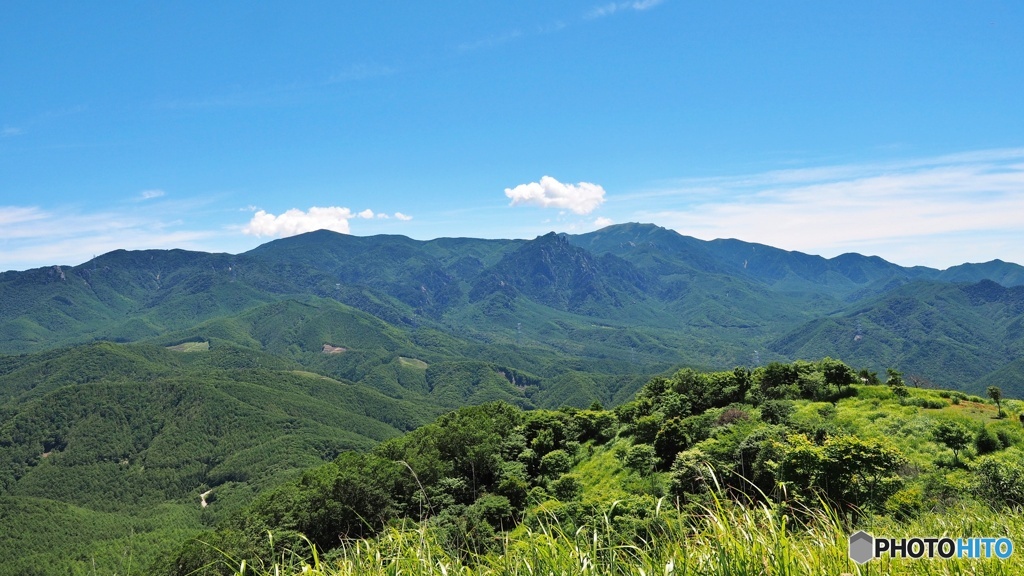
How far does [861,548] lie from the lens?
561 centimetres

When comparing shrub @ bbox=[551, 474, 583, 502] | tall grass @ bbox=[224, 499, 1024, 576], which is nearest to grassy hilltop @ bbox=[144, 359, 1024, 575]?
tall grass @ bbox=[224, 499, 1024, 576]

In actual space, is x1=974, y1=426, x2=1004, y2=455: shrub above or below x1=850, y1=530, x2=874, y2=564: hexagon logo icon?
below

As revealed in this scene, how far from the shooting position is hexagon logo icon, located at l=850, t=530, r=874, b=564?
5508 millimetres

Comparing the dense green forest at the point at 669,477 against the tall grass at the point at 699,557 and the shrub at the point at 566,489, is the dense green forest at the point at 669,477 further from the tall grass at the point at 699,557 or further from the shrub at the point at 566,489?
the shrub at the point at 566,489

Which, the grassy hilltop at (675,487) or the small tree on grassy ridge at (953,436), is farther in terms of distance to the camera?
the small tree on grassy ridge at (953,436)

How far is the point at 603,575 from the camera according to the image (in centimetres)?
587

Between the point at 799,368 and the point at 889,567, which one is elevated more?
the point at 889,567

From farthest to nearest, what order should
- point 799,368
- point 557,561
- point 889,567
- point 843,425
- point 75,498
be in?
point 75,498
point 799,368
point 843,425
point 557,561
point 889,567

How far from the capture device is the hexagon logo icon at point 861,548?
5.51m

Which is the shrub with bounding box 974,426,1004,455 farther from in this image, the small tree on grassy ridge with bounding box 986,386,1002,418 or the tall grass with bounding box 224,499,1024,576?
the tall grass with bounding box 224,499,1024,576

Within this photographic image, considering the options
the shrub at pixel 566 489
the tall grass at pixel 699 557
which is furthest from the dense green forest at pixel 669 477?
the shrub at pixel 566 489

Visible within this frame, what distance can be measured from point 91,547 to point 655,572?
19674 centimetres

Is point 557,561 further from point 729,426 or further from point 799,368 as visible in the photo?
point 799,368

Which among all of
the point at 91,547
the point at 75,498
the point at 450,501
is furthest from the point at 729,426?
the point at 75,498
